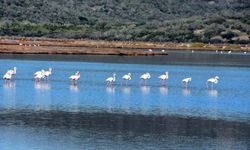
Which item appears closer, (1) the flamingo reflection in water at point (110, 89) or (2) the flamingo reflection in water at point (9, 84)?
(2) the flamingo reflection in water at point (9, 84)

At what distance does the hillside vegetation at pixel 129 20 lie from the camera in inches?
5600

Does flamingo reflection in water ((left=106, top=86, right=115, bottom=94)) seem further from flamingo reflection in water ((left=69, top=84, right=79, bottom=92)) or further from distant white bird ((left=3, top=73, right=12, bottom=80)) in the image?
distant white bird ((left=3, top=73, right=12, bottom=80))

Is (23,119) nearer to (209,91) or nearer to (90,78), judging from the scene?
(209,91)

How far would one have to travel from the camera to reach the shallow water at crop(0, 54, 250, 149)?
79.2 feet

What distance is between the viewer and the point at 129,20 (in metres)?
175

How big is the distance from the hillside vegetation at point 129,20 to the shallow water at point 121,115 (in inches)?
3780

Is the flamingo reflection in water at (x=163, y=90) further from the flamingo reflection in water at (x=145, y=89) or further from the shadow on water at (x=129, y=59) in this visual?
the shadow on water at (x=129, y=59)

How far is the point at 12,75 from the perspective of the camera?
149 feet

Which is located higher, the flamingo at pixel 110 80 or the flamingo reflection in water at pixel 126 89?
the flamingo at pixel 110 80

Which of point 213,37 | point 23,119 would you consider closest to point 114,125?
point 23,119

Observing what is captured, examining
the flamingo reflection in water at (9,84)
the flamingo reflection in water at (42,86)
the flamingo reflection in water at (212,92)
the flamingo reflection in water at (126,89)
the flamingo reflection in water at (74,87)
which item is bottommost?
the flamingo reflection in water at (212,92)

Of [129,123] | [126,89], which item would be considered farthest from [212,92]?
[129,123]

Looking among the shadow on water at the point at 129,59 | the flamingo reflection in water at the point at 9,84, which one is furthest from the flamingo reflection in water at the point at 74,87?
the shadow on water at the point at 129,59

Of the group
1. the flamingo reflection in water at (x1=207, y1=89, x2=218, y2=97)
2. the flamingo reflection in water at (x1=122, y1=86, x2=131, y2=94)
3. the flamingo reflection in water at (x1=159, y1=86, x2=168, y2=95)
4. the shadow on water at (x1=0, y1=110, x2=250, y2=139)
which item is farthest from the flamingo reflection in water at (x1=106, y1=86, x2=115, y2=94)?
the shadow on water at (x1=0, y1=110, x2=250, y2=139)
